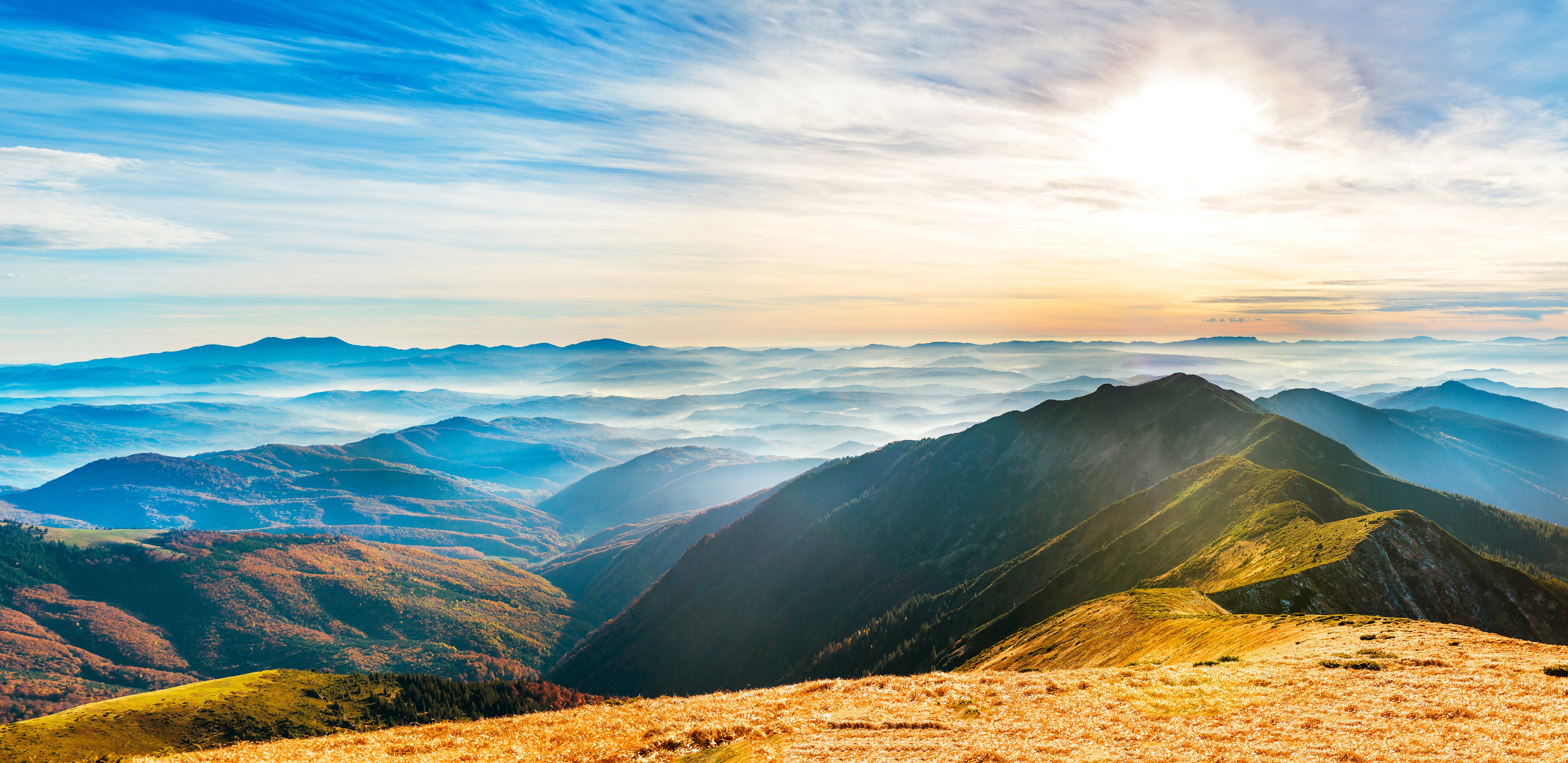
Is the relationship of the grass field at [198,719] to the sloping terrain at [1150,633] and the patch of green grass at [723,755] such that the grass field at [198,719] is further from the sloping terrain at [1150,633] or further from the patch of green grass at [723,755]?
the sloping terrain at [1150,633]

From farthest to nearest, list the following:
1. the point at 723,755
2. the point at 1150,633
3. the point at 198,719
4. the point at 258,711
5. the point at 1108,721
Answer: the point at 258,711, the point at 198,719, the point at 1150,633, the point at 1108,721, the point at 723,755

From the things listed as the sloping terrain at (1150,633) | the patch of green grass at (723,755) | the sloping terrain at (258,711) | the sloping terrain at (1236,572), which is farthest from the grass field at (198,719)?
the sloping terrain at (1150,633)

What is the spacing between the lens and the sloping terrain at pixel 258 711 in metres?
106

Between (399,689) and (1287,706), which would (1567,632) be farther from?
(399,689)

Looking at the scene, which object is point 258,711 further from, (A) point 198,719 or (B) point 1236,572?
(B) point 1236,572

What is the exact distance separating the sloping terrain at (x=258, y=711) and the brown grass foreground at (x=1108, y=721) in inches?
2870

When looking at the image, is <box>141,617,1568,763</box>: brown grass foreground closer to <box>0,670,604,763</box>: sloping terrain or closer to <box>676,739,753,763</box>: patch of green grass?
<box>676,739,753,763</box>: patch of green grass

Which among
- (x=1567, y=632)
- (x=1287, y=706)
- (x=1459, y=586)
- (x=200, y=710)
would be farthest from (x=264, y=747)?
(x=200, y=710)

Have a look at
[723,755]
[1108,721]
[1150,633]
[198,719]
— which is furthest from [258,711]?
[1108,721]

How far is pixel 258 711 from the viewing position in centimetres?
13338

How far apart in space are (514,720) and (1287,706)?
39.5m

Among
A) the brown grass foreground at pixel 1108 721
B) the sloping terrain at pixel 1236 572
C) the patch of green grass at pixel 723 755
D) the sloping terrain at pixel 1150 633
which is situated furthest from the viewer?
the sloping terrain at pixel 1236 572

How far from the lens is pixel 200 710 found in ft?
422

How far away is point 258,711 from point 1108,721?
166199 millimetres
